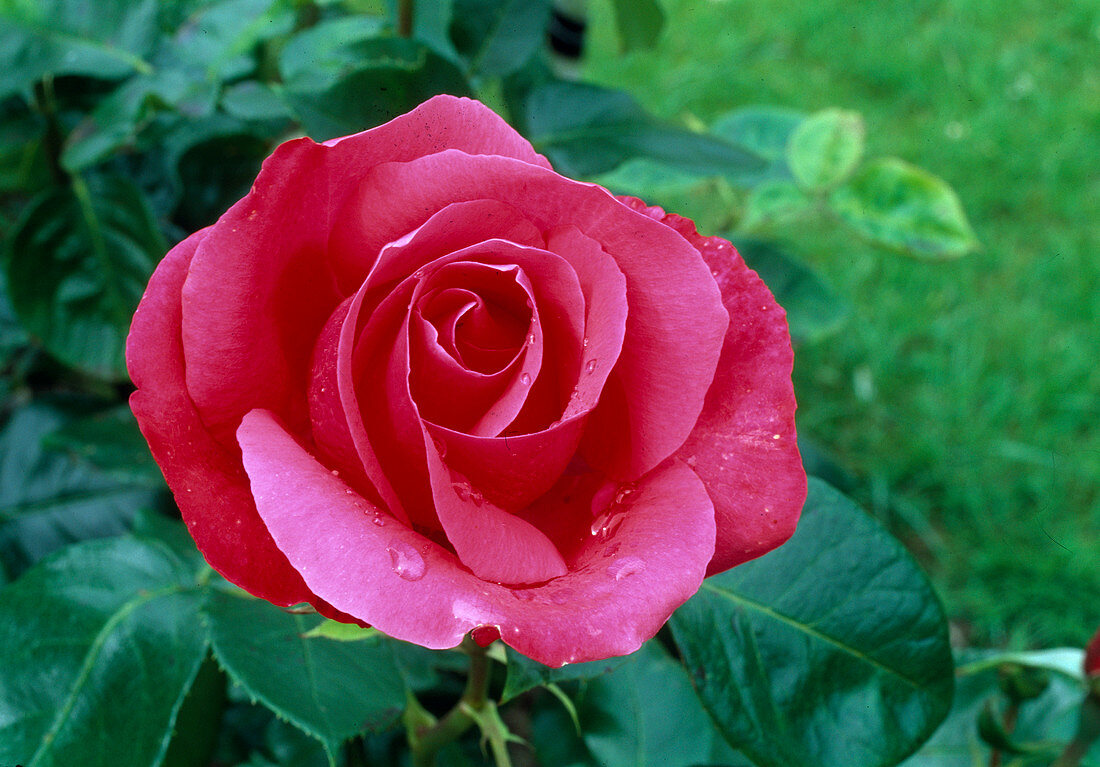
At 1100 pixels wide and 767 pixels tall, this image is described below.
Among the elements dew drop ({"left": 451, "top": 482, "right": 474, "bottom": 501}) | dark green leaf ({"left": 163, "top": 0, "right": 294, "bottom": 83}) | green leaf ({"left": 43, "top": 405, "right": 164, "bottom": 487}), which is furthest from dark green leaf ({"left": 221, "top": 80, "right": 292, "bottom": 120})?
dew drop ({"left": 451, "top": 482, "right": 474, "bottom": 501})

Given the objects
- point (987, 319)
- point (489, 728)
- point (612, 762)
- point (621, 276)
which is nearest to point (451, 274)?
point (621, 276)

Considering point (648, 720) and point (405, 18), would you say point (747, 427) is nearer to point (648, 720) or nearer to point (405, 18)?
point (648, 720)

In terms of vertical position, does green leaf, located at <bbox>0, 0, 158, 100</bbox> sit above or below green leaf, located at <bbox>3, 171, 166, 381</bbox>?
above

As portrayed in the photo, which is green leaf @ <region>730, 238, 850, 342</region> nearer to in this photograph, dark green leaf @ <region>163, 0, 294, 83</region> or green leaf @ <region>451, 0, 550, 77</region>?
green leaf @ <region>451, 0, 550, 77</region>

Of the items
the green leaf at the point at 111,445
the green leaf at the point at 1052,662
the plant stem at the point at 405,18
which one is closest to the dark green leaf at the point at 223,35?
the plant stem at the point at 405,18

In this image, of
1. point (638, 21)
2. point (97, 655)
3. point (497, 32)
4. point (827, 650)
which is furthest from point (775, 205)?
point (97, 655)

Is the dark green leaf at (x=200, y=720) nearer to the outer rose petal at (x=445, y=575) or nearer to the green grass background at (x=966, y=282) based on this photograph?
the outer rose petal at (x=445, y=575)
